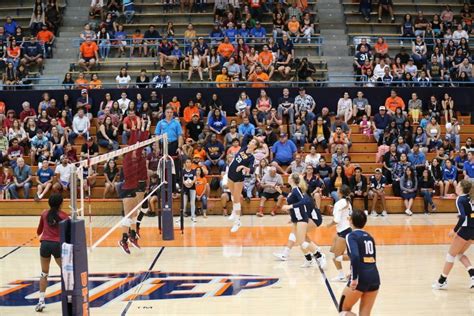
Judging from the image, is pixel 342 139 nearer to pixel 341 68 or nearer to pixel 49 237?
pixel 341 68

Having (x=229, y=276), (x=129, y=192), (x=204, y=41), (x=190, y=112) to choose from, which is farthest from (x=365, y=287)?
(x=204, y=41)

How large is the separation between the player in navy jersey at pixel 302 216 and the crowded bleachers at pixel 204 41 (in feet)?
42.8

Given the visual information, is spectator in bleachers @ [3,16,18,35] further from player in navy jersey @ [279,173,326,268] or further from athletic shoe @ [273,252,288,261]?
player in navy jersey @ [279,173,326,268]

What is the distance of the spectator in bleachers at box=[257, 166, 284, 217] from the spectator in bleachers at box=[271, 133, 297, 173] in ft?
4.40

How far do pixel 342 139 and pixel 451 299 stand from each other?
1257 cm

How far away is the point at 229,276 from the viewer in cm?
1491

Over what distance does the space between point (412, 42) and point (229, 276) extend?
18418 millimetres

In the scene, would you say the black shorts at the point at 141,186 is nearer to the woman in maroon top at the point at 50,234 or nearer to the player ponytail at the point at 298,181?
the player ponytail at the point at 298,181

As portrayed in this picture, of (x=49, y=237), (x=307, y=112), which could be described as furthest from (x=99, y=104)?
(x=49, y=237)

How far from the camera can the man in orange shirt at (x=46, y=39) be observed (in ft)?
104

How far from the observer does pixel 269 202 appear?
23.5m

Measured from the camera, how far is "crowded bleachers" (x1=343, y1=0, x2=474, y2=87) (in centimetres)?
2857

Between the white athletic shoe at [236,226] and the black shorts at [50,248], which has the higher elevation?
the black shorts at [50,248]

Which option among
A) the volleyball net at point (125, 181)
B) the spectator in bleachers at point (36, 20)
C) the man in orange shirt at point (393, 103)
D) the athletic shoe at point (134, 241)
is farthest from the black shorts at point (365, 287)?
the spectator in bleachers at point (36, 20)
